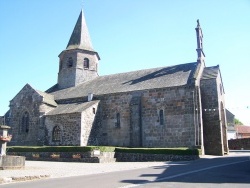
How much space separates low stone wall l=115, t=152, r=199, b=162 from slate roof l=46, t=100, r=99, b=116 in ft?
22.3

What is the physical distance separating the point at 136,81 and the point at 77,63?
985cm

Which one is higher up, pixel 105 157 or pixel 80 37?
pixel 80 37

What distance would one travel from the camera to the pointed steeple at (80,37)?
123 feet

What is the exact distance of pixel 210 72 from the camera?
28656 millimetres

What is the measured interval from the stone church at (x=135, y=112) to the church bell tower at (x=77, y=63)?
2295mm

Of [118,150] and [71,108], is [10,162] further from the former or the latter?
[71,108]

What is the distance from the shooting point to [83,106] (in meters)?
29.2

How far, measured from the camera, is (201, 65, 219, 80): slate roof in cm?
2769

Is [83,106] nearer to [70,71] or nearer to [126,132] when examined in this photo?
[126,132]

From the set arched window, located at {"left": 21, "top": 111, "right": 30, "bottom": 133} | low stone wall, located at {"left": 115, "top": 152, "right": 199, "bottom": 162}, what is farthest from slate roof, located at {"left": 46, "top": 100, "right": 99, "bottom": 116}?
low stone wall, located at {"left": 115, "top": 152, "right": 199, "bottom": 162}

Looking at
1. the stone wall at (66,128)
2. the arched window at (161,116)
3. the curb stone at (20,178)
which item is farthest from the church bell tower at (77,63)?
the curb stone at (20,178)

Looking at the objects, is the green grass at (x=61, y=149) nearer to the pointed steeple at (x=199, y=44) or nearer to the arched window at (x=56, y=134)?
the arched window at (x=56, y=134)

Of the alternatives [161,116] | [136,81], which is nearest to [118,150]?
[161,116]

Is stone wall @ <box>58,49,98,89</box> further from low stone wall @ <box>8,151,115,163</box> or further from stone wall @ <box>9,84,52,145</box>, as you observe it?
low stone wall @ <box>8,151,115,163</box>
